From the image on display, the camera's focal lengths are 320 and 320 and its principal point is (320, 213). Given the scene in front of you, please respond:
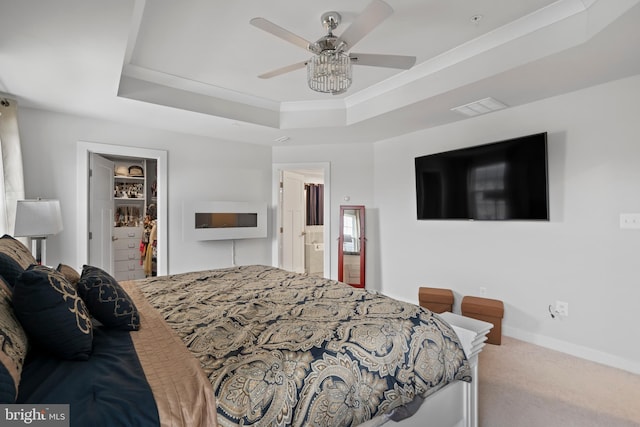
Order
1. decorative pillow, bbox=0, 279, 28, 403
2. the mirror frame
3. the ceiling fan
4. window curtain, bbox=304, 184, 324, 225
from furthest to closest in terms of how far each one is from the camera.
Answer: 1. window curtain, bbox=304, 184, 324, 225
2. the mirror frame
3. the ceiling fan
4. decorative pillow, bbox=0, 279, 28, 403

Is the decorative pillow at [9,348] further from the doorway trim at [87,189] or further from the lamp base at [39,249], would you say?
the doorway trim at [87,189]

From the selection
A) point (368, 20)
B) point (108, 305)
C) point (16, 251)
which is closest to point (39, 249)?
point (16, 251)

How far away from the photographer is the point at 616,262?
2689 millimetres

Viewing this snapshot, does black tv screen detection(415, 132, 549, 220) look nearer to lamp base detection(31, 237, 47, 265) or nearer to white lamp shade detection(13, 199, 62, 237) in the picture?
white lamp shade detection(13, 199, 62, 237)

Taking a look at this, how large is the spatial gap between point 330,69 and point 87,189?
318 cm

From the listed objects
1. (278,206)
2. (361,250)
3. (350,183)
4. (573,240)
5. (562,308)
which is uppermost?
(350,183)

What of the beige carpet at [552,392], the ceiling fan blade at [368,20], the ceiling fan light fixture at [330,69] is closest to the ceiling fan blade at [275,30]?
the ceiling fan light fixture at [330,69]

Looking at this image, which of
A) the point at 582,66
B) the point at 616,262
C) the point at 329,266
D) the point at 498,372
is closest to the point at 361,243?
the point at 329,266

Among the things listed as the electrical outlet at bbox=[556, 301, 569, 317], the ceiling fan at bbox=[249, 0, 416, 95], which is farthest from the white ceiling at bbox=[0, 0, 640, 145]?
the electrical outlet at bbox=[556, 301, 569, 317]

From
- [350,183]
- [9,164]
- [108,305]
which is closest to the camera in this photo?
[108,305]

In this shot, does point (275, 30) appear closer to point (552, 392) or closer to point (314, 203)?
point (552, 392)

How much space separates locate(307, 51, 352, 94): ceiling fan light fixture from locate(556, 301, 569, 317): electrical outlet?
2819 mm

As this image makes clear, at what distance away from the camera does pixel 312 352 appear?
123cm

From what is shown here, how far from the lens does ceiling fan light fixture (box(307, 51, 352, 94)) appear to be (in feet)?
6.97
